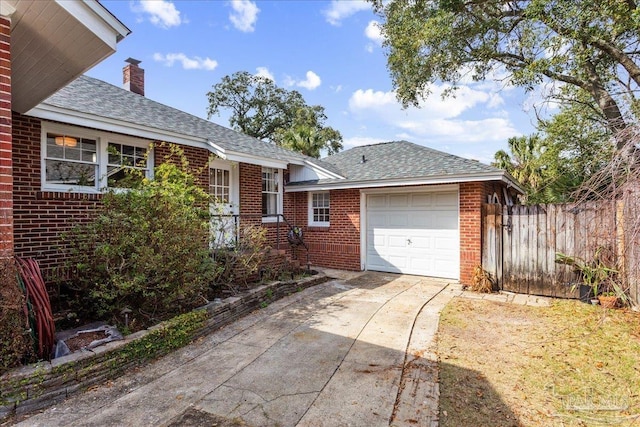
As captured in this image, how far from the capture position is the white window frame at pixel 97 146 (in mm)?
5848

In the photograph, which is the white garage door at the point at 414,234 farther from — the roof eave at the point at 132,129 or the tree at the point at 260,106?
the tree at the point at 260,106

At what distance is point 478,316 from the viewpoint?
6273 millimetres

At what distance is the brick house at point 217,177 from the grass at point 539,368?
308cm

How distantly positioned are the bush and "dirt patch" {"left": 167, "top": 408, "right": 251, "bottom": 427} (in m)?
1.81

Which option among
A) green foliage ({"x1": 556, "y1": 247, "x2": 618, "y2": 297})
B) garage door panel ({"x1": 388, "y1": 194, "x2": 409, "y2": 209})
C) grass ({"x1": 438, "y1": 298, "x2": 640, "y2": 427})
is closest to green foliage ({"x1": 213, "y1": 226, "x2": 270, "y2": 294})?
grass ({"x1": 438, "y1": 298, "x2": 640, "y2": 427})

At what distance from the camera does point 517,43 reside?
11.2 metres

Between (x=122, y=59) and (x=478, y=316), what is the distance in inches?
507

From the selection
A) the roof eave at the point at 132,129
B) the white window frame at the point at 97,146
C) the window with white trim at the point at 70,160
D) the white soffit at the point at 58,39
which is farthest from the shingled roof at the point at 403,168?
the white soffit at the point at 58,39

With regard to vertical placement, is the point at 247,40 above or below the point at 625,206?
above

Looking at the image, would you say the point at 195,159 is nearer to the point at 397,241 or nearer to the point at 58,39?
the point at 58,39

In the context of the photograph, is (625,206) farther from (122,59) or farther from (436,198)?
(122,59)

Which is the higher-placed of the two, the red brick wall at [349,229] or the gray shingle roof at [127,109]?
the gray shingle roof at [127,109]

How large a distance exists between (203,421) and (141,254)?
2.52 m

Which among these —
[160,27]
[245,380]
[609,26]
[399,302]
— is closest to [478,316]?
[399,302]
